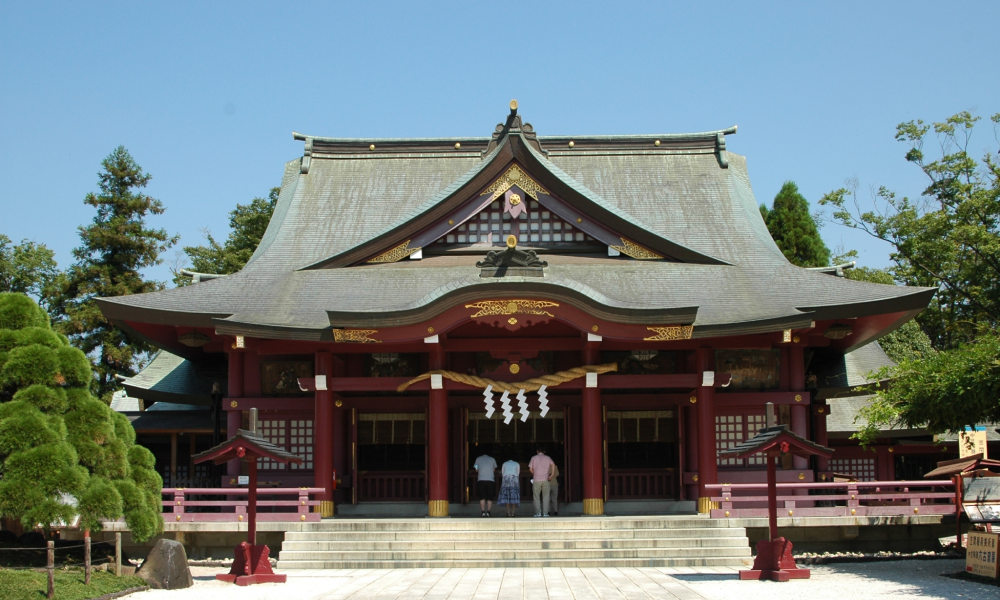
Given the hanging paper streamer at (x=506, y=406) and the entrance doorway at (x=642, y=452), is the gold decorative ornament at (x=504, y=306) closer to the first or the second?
the hanging paper streamer at (x=506, y=406)

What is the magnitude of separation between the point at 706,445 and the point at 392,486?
6.32m

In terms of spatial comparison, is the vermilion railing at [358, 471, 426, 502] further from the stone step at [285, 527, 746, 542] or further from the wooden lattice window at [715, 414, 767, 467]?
the wooden lattice window at [715, 414, 767, 467]

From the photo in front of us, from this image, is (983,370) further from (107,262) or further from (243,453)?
(107,262)

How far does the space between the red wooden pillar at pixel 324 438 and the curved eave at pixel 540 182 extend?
10.5 feet

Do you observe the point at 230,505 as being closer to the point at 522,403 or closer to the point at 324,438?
the point at 324,438

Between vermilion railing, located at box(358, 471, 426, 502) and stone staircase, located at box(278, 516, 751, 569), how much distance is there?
3315mm

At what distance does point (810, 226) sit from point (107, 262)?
26.2 m

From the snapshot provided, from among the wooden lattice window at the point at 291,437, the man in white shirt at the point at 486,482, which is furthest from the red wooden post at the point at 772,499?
the wooden lattice window at the point at 291,437

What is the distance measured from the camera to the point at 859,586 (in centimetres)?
1239

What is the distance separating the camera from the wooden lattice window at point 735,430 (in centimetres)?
1873

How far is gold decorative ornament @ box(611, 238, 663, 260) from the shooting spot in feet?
66.1

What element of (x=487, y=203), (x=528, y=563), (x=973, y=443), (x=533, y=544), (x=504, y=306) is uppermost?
(x=487, y=203)

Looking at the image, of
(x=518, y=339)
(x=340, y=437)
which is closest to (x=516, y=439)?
(x=518, y=339)

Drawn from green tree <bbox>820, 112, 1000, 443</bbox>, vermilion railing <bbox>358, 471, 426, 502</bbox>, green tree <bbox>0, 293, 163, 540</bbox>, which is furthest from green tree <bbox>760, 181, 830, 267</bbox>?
green tree <bbox>0, 293, 163, 540</bbox>
